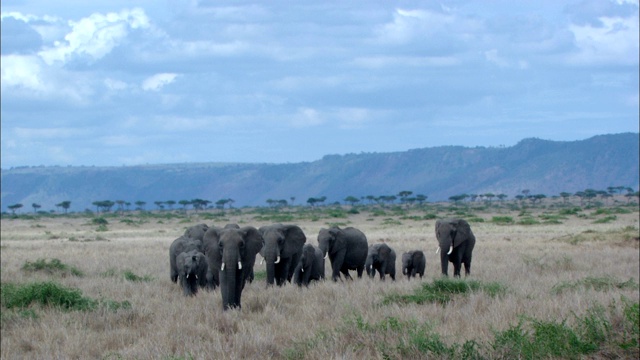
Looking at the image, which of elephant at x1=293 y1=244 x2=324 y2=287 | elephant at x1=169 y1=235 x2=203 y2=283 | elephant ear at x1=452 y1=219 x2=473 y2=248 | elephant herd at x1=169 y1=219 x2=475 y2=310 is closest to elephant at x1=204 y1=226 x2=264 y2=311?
elephant herd at x1=169 y1=219 x2=475 y2=310

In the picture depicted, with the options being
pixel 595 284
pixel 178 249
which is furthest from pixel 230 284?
pixel 595 284

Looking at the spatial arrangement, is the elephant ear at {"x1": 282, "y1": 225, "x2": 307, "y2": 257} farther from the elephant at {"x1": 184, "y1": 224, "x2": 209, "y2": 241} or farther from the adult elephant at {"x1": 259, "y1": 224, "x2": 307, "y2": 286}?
the elephant at {"x1": 184, "y1": 224, "x2": 209, "y2": 241}

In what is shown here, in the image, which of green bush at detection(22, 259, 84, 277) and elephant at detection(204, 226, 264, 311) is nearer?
elephant at detection(204, 226, 264, 311)

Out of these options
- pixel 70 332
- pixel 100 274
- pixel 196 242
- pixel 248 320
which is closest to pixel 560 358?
pixel 248 320

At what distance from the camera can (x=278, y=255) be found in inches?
757

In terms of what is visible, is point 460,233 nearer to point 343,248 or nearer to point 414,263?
point 414,263

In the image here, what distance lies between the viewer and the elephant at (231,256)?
51.0 feet

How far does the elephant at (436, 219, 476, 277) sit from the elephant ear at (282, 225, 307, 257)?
16.4 feet

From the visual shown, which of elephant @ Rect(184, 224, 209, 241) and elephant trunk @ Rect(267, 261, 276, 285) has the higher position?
elephant @ Rect(184, 224, 209, 241)

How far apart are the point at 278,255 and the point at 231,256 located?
138 inches

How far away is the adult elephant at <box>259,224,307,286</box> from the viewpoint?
19172 millimetres

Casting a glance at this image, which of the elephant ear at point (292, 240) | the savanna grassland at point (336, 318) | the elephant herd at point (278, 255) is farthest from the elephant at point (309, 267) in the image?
the savanna grassland at point (336, 318)

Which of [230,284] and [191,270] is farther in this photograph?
[191,270]

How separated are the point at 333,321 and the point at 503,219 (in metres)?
54.7
